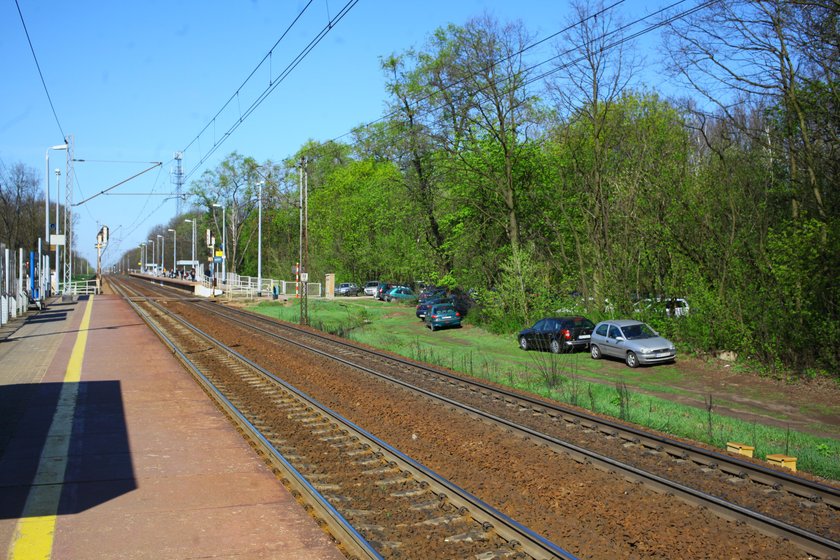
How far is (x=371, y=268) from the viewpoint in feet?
228

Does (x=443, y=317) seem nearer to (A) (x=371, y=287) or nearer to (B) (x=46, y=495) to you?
(B) (x=46, y=495)

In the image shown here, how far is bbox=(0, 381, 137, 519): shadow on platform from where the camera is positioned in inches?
338

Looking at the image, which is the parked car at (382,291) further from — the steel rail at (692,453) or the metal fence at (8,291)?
A: the steel rail at (692,453)

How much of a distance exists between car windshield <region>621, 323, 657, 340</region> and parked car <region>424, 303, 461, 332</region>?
570 inches

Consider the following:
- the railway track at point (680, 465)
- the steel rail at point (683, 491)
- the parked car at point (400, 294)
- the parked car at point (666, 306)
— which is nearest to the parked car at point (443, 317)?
the parked car at point (666, 306)

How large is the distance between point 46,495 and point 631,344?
780 inches

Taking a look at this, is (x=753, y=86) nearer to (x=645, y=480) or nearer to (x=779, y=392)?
(x=779, y=392)

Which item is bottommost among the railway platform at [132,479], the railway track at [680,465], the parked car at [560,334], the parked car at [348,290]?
the railway track at [680,465]

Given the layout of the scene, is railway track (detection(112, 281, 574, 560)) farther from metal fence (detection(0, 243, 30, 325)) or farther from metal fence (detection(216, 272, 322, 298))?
metal fence (detection(216, 272, 322, 298))

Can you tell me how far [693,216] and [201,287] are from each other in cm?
5393

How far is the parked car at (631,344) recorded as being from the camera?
79.6 feet

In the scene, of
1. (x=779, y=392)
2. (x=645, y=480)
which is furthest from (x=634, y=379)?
(x=645, y=480)

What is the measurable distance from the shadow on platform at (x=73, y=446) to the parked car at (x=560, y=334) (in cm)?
1697

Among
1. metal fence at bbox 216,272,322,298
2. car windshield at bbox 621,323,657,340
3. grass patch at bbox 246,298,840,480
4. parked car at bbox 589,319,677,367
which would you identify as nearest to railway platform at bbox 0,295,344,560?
grass patch at bbox 246,298,840,480
